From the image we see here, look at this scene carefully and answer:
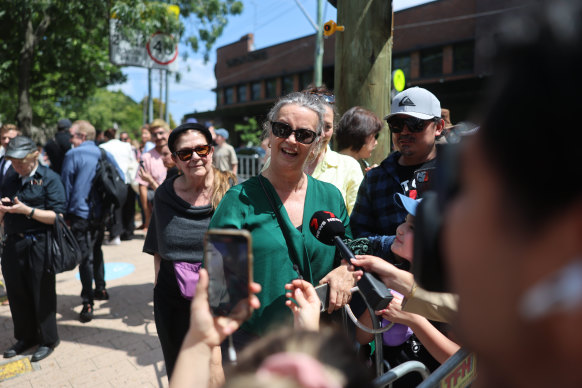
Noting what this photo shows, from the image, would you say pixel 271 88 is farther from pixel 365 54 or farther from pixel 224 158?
pixel 365 54

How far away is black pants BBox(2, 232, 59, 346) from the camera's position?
4.08m

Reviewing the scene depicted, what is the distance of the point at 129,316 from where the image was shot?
5.19m

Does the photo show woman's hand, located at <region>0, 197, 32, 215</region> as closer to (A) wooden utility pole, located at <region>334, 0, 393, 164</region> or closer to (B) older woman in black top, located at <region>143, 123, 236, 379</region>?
(B) older woman in black top, located at <region>143, 123, 236, 379</region>

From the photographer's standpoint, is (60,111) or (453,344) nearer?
(453,344)

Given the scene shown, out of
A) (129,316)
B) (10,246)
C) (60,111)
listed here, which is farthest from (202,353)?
(60,111)

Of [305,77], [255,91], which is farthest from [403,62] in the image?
[255,91]

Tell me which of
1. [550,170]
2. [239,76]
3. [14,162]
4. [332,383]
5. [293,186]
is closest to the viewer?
[550,170]

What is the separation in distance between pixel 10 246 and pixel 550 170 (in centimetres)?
473

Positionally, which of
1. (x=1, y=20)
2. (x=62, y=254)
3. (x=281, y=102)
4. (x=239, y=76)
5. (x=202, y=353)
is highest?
(x=239, y=76)

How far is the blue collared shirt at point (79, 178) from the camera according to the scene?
4996 millimetres

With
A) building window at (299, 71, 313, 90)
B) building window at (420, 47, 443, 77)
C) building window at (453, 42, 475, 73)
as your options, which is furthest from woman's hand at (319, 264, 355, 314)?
building window at (299, 71, 313, 90)

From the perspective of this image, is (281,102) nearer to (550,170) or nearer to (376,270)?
(376,270)

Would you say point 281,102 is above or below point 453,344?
above

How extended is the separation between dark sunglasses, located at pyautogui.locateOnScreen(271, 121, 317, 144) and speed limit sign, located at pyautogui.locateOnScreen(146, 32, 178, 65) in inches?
232
